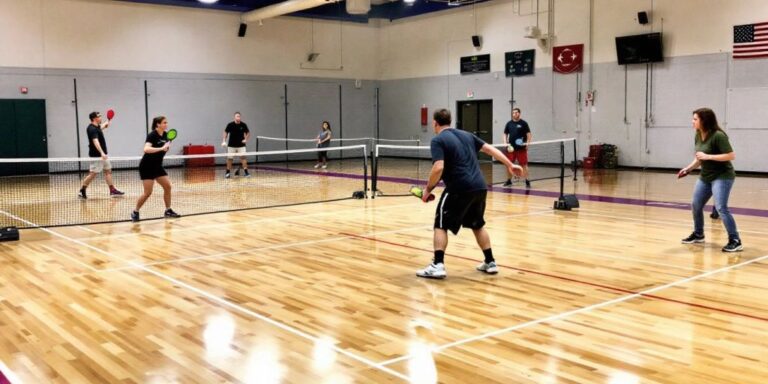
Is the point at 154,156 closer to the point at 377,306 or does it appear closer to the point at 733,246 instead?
the point at 377,306

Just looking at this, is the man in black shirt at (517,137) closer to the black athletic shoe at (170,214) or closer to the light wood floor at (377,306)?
the light wood floor at (377,306)

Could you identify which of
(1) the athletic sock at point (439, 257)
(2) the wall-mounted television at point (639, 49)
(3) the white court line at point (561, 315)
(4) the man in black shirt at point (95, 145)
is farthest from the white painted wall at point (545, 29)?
(1) the athletic sock at point (439, 257)

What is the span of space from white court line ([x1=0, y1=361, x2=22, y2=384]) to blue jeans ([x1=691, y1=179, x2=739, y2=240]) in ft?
26.2

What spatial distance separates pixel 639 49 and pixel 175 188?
14.9m

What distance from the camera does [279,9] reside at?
85.5 feet

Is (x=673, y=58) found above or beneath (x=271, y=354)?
above

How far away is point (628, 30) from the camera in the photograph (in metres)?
22.9

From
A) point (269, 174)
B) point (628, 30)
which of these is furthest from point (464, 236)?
point (628, 30)

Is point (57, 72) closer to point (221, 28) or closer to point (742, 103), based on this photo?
point (221, 28)

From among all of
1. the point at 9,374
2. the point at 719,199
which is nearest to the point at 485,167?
the point at 719,199

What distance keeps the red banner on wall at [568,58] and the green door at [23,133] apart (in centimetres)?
1797

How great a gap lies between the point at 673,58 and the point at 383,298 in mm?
18450

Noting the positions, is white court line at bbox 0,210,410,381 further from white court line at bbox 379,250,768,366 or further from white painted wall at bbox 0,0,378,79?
white painted wall at bbox 0,0,378,79

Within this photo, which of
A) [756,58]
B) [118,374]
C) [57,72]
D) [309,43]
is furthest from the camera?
[309,43]
